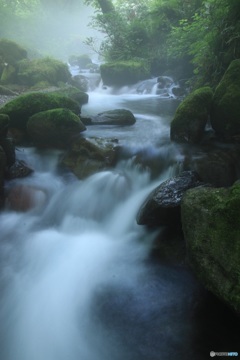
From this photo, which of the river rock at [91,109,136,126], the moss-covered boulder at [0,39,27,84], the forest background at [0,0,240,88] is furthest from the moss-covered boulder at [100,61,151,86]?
the river rock at [91,109,136,126]

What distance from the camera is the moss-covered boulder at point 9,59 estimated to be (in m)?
15.7

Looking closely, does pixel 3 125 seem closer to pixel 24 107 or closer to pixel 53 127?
pixel 53 127

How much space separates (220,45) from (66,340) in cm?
848

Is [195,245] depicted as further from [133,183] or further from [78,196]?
[78,196]

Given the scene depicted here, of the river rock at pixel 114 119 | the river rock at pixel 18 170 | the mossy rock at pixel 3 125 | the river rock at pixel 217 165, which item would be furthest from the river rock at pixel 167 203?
the river rock at pixel 114 119

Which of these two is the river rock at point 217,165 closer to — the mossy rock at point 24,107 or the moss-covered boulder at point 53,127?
the moss-covered boulder at point 53,127

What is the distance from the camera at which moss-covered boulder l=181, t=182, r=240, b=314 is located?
296cm

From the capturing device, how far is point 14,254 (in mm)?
4566

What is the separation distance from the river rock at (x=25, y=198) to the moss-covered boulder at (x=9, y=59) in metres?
12.0

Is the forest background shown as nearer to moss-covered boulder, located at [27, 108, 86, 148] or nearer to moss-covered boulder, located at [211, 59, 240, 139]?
moss-covered boulder, located at [211, 59, 240, 139]

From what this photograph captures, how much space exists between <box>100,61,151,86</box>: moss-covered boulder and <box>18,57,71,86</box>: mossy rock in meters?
2.61

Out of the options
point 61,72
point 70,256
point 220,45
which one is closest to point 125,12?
point 61,72

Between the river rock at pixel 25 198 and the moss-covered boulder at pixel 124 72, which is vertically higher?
the moss-covered boulder at pixel 124 72

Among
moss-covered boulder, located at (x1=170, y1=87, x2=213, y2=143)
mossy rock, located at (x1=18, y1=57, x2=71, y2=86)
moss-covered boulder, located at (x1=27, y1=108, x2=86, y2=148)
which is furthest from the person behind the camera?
mossy rock, located at (x1=18, y1=57, x2=71, y2=86)
